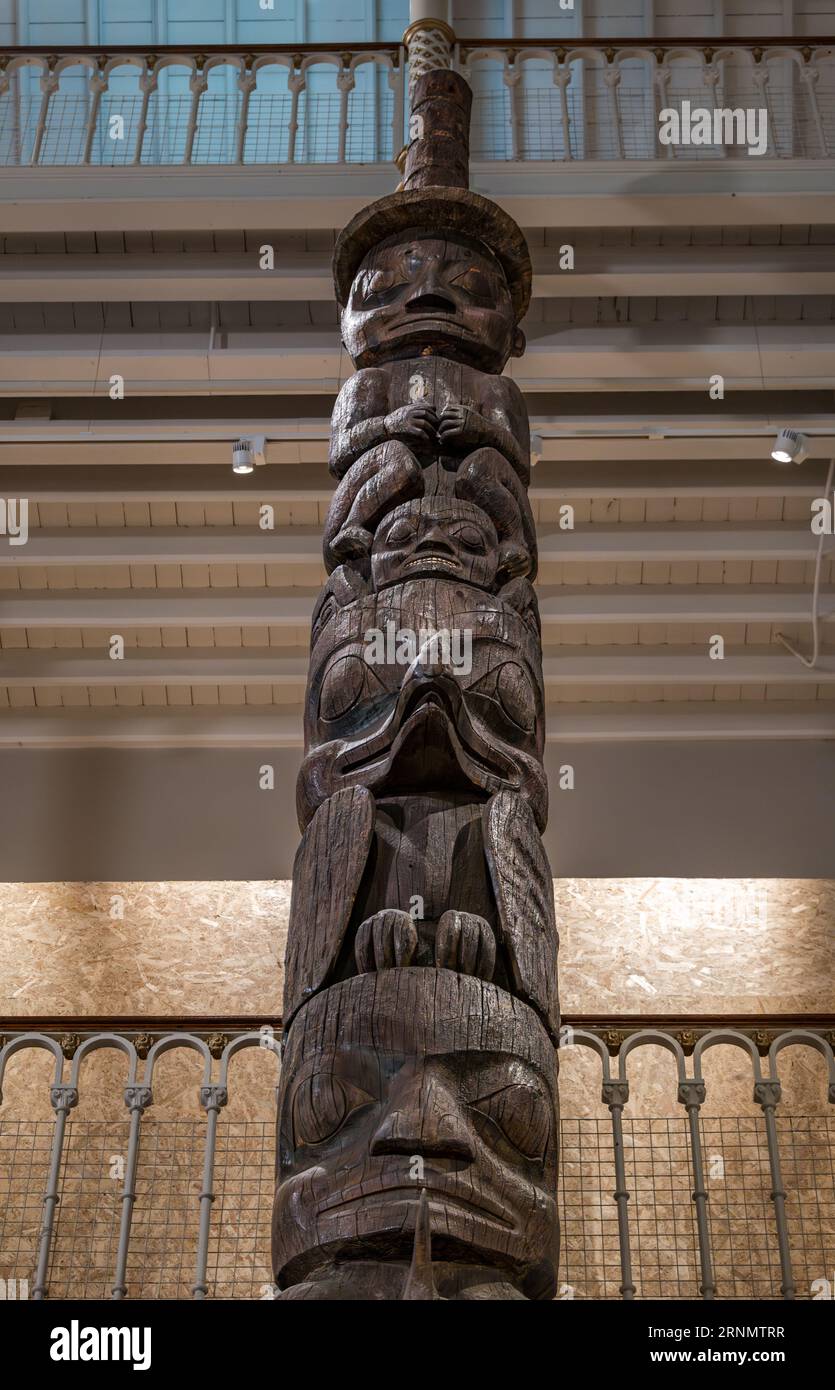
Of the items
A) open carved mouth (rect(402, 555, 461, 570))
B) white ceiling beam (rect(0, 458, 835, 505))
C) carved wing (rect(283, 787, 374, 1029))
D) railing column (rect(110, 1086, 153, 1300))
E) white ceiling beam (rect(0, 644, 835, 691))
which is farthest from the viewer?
white ceiling beam (rect(0, 644, 835, 691))

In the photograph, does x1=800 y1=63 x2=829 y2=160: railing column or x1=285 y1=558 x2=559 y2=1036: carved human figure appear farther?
x1=800 y1=63 x2=829 y2=160: railing column

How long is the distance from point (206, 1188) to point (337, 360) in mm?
3659

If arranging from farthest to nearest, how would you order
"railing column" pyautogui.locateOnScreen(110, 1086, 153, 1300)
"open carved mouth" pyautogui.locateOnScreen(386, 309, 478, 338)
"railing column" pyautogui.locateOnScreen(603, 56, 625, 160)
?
1. "railing column" pyautogui.locateOnScreen(603, 56, 625, 160)
2. "railing column" pyautogui.locateOnScreen(110, 1086, 153, 1300)
3. "open carved mouth" pyautogui.locateOnScreen(386, 309, 478, 338)

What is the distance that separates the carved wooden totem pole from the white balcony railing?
243 cm

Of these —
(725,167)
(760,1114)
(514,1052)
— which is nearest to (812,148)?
(725,167)

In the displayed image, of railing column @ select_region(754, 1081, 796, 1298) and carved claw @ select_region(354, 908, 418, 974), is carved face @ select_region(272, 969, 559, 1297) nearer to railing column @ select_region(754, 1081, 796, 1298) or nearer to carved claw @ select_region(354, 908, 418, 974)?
carved claw @ select_region(354, 908, 418, 974)

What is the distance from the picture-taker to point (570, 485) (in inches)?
279

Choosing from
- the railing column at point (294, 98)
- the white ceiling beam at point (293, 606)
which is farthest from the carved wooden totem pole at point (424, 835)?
the white ceiling beam at point (293, 606)

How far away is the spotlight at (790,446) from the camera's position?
6164mm

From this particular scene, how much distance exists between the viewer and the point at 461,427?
12.1 ft

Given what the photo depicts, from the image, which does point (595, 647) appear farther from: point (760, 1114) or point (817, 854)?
point (760, 1114)

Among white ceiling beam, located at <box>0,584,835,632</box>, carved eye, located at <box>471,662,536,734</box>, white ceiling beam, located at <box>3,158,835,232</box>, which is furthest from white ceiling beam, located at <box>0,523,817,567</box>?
carved eye, located at <box>471,662,536,734</box>

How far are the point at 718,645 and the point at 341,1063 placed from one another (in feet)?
18.1

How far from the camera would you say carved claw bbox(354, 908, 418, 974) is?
2.51 m
